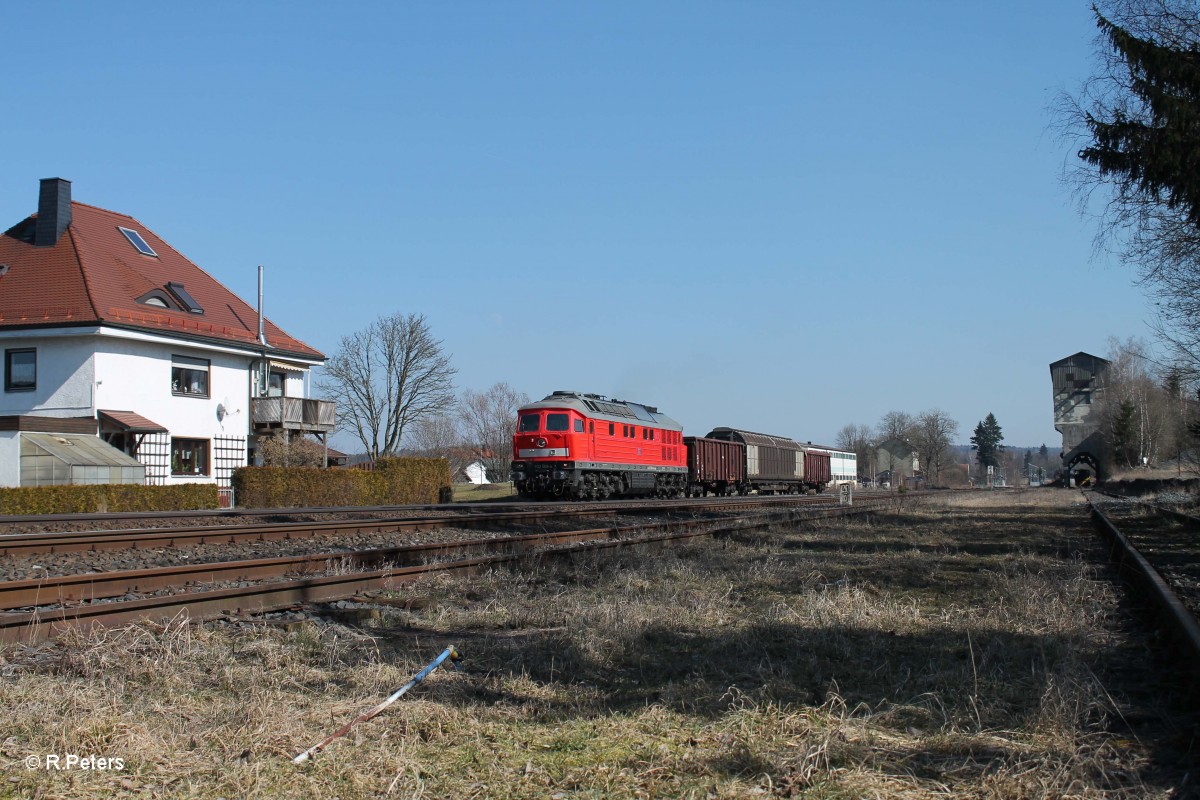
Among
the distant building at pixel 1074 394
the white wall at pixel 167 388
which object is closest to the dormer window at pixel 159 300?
the white wall at pixel 167 388

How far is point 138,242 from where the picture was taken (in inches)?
1554

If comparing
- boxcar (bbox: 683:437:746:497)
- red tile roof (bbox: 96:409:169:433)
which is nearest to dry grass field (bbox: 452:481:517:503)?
boxcar (bbox: 683:437:746:497)

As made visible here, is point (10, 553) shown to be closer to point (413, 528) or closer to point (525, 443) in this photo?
point (413, 528)

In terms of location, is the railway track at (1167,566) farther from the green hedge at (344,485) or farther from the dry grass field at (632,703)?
the green hedge at (344,485)

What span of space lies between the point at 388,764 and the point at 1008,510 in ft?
86.3

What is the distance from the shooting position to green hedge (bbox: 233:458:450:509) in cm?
2680

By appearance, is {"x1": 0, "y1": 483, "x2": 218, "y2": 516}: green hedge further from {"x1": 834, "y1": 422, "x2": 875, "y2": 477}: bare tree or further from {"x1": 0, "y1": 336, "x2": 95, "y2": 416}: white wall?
{"x1": 834, "y1": 422, "x2": 875, "y2": 477}: bare tree

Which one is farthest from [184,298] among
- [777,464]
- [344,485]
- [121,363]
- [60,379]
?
[777,464]

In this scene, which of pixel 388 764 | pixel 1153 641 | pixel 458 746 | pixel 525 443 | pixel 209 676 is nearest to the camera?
pixel 388 764

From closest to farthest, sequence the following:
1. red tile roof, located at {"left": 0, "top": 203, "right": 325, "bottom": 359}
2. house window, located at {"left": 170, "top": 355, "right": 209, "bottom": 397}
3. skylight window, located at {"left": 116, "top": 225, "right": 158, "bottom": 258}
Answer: red tile roof, located at {"left": 0, "top": 203, "right": 325, "bottom": 359} → house window, located at {"left": 170, "top": 355, "right": 209, "bottom": 397} → skylight window, located at {"left": 116, "top": 225, "right": 158, "bottom": 258}

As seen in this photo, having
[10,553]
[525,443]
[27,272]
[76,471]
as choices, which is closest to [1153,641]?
[10,553]

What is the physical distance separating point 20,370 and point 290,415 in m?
9.83

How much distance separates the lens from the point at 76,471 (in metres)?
25.9

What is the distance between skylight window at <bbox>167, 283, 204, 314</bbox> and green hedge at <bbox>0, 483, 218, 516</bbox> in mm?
13445
